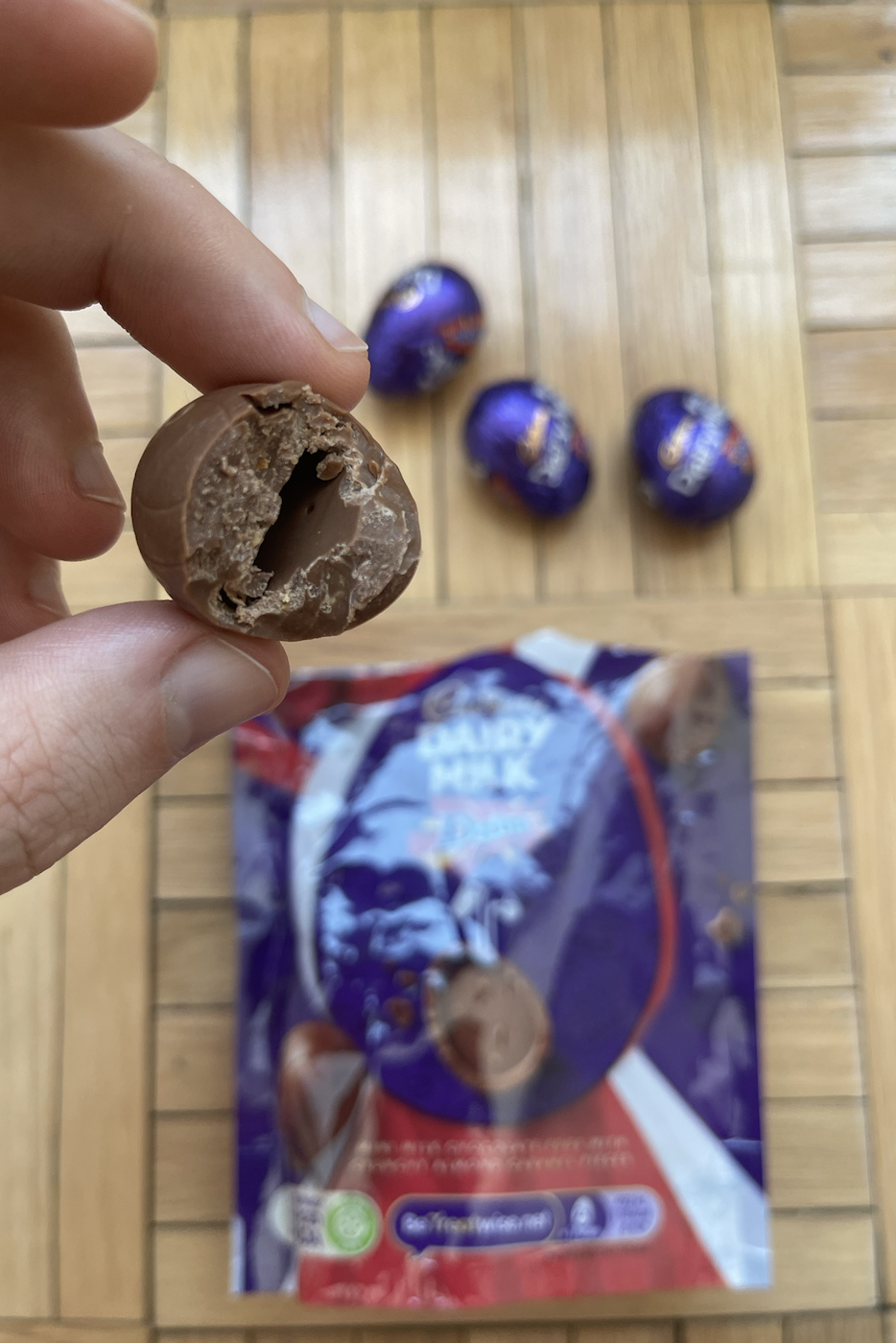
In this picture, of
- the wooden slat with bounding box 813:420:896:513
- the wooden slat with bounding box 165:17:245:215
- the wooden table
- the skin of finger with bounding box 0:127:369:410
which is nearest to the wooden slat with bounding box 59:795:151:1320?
the wooden table

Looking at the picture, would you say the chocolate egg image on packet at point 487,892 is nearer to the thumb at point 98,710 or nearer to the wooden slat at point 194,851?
the wooden slat at point 194,851

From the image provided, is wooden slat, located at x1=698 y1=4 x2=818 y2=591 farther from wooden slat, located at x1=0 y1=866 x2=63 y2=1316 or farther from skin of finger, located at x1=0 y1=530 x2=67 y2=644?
wooden slat, located at x1=0 y1=866 x2=63 y2=1316

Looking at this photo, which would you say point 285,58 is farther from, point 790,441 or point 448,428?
point 790,441

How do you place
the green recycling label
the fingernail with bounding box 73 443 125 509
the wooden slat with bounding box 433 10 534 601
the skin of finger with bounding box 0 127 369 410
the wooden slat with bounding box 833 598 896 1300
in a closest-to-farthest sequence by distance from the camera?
the skin of finger with bounding box 0 127 369 410 < the fingernail with bounding box 73 443 125 509 < the green recycling label < the wooden slat with bounding box 833 598 896 1300 < the wooden slat with bounding box 433 10 534 601

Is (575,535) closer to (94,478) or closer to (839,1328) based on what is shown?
(94,478)

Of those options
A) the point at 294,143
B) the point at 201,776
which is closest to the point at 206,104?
the point at 294,143

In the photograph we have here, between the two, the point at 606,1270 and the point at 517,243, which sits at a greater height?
the point at 517,243

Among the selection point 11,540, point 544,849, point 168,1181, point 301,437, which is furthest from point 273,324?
point 168,1181
